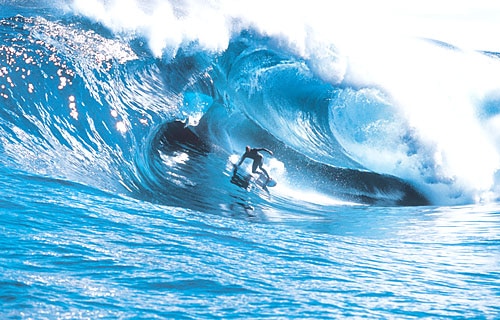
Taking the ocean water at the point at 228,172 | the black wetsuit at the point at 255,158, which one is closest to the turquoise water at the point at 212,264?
the ocean water at the point at 228,172

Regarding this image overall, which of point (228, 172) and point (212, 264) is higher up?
point (228, 172)

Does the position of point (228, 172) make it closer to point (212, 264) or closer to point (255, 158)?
point (255, 158)

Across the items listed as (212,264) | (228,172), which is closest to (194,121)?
(228,172)

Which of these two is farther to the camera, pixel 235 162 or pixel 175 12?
pixel 175 12

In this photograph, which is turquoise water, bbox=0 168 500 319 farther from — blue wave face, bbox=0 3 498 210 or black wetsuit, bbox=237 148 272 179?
black wetsuit, bbox=237 148 272 179

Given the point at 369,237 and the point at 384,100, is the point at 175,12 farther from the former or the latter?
the point at 369,237

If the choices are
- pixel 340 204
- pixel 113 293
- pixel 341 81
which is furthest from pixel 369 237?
pixel 341 81

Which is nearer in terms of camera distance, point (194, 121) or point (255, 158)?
point (255, 158)
